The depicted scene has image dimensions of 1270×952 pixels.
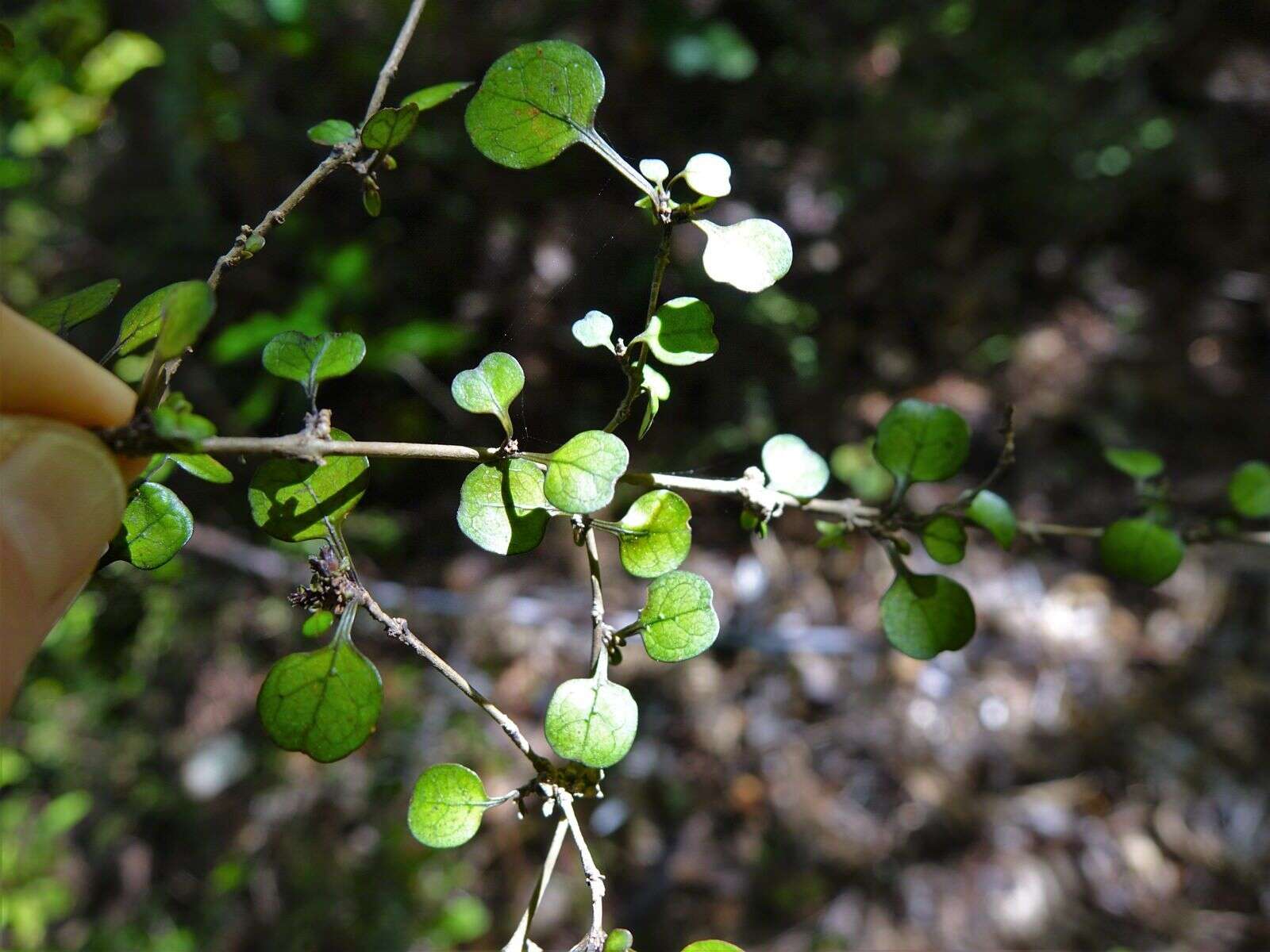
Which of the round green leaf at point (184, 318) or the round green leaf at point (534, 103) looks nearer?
the round green leaf at point (184, 318)

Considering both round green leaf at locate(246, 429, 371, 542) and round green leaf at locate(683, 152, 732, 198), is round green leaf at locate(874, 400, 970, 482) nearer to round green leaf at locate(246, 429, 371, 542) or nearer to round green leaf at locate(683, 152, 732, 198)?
round green leaf at locate(683, 152, 732, 198)

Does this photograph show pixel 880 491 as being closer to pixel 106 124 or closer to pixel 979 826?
pixel 979 826

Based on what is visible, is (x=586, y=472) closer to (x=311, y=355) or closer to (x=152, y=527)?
(x=311, y=355)

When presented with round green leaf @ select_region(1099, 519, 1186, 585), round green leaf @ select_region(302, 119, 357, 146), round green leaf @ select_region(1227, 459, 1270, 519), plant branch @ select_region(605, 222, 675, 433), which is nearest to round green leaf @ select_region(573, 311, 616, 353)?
plant branch @ select_region(605, 222, 675, 433)

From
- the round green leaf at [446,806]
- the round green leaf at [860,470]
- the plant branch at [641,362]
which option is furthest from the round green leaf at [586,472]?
the round green leaf at [860,470]

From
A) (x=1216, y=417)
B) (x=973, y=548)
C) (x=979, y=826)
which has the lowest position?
(x=979, y=826)

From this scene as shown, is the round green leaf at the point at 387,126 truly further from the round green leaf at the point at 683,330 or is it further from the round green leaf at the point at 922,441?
the round green leaf at the point at 922,441

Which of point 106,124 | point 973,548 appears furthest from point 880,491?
point 106,124
